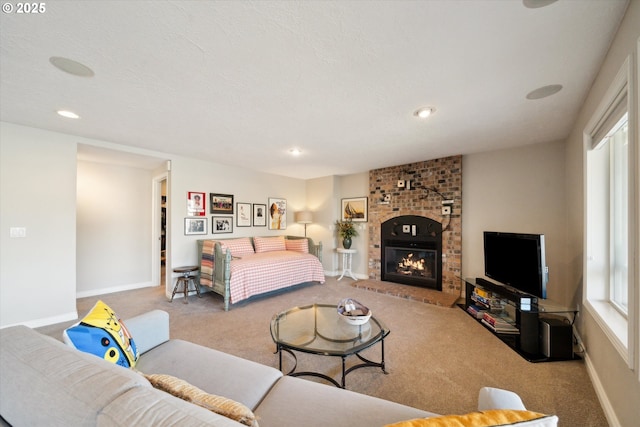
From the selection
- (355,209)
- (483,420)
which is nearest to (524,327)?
(483,420)

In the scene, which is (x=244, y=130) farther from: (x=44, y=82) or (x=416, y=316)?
(x=416, y=316)

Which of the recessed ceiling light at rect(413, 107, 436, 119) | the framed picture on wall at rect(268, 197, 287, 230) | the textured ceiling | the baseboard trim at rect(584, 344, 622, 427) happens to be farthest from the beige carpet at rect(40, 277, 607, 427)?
the recessed ceiling light at rect(413, 107, 436, 119)

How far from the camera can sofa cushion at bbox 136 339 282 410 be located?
3.83ft

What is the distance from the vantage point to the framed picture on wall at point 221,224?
14.9 ft

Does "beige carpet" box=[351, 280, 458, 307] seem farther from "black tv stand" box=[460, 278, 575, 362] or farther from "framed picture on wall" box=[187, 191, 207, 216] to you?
"framed picture on wall" box=[187, 191, 207, 216]

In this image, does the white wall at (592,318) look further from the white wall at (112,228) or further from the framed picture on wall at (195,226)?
the white wall at (112,228)

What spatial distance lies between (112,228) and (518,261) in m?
6.10

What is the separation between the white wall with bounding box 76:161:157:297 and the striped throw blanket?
1.51m

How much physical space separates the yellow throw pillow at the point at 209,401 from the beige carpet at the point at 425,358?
518 mm

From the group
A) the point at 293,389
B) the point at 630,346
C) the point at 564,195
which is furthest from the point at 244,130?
the point at 564,195

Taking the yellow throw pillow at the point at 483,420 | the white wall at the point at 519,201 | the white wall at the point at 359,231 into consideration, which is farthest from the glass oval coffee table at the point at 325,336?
the white wall at the point at 359,231

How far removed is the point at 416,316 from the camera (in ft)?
10.5

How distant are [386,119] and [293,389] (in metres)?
2.46

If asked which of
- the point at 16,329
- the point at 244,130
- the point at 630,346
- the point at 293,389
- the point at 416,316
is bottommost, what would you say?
the point at 416,316
